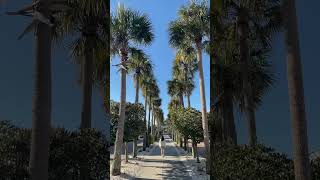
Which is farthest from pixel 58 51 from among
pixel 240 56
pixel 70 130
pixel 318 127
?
pixel 318 127

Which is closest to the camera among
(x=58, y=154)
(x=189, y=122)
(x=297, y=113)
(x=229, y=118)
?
(x=297, y=113)

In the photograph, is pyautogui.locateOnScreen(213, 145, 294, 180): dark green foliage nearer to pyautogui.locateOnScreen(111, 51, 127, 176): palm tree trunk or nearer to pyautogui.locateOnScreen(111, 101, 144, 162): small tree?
pyautogui.locateOnScreen(111, 101, 144, 162): small tree

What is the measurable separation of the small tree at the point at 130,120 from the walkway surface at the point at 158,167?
13.0 inches

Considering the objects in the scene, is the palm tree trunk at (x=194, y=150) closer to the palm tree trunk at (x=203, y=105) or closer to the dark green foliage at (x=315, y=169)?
the palm tree trunk at (x=203, y=105)

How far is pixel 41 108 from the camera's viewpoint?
23.0 ft

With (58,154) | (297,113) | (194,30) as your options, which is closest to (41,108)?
(58,154)

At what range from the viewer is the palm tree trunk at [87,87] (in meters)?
9.50

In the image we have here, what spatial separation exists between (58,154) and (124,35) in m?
3.11

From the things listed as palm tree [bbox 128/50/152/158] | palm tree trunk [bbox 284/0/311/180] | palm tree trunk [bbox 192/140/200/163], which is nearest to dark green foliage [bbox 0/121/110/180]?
palm tree [bbox 128/50/152/158]

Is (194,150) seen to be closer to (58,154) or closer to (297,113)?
(58,154)

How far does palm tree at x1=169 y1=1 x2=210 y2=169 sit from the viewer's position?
372 inches

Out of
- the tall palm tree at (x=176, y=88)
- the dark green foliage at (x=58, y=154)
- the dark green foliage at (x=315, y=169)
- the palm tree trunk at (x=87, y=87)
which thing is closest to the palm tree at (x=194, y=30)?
the tall palm tree at (x=176, y=88)

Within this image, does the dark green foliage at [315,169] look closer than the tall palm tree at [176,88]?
Yes

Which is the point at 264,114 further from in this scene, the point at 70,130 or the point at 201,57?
the point at 70,130
